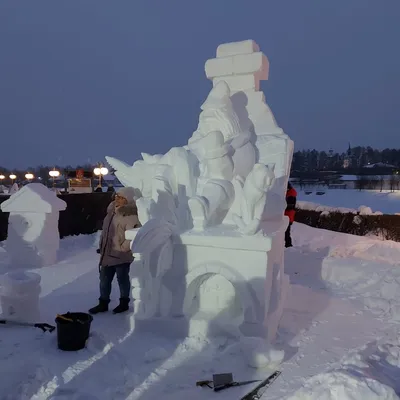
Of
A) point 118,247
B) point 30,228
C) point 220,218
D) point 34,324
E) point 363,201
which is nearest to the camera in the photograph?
point 34,324

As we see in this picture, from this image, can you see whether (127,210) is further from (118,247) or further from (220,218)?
(220,218)

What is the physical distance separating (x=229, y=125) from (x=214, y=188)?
0.97m

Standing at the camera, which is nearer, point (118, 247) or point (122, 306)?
point (118, 247)

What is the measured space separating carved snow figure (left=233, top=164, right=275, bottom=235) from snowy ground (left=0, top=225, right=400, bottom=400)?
138 cm

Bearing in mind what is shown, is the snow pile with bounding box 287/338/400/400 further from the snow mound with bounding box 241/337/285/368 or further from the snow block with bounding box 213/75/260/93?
the snow block with bounding box 213/75/260/93

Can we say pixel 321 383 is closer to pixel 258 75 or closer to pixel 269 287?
pixel 269 287

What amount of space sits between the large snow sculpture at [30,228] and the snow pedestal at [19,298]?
12.0 feet

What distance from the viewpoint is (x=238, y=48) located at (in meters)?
5.71

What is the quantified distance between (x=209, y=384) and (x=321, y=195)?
77.2 ft

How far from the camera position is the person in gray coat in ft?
17.8

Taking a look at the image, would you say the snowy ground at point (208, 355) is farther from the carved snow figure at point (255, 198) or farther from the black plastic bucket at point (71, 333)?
the carved snow figure at point (255, 198)

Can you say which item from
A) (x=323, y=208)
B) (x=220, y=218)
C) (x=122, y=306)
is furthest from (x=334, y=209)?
(x=122, y=306)

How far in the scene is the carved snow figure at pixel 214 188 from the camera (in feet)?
15.9

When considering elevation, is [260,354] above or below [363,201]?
below
